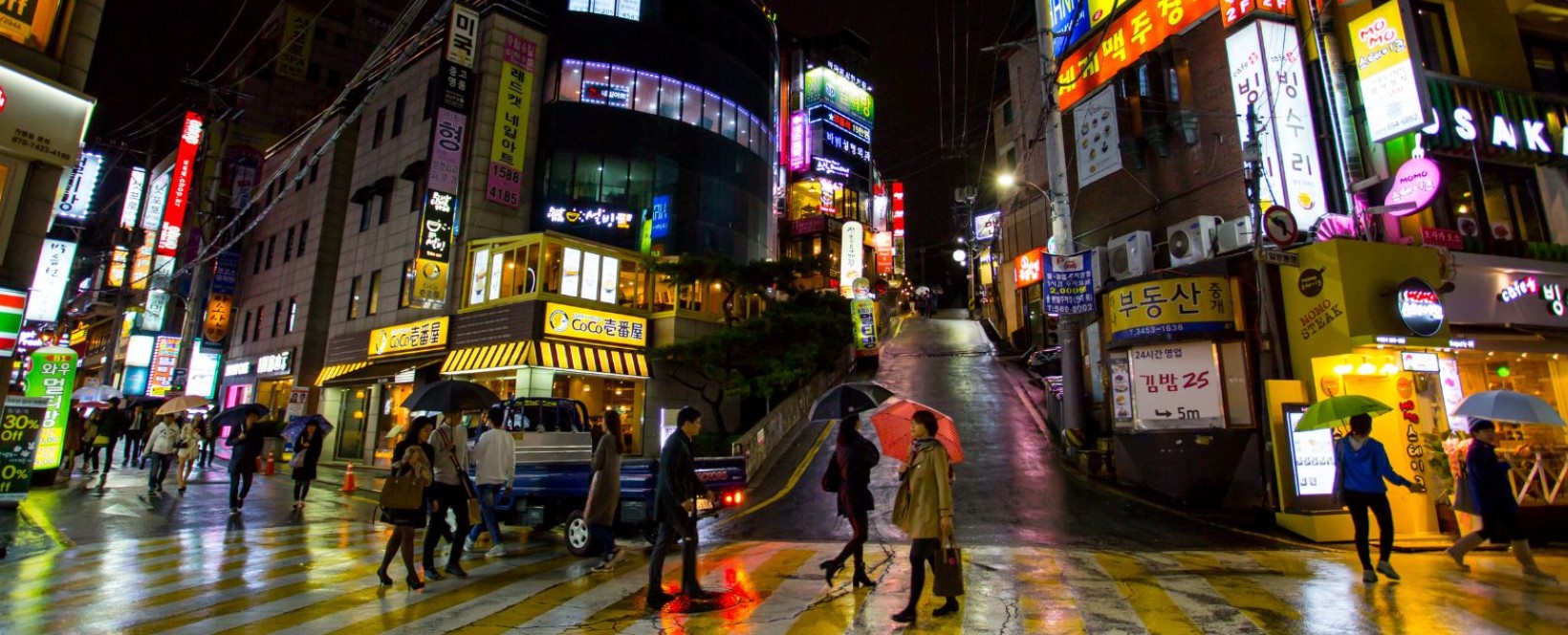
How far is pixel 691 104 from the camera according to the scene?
31875 millimetres

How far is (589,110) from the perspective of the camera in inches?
1141

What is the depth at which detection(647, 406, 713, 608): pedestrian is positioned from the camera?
6.60 m

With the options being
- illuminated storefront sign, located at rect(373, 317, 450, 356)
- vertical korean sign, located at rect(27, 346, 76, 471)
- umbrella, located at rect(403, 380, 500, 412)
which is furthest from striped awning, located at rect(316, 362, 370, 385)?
umbrella, located at rect(403, 380, 500, 412)

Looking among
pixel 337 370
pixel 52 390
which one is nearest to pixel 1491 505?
pixel 52 390

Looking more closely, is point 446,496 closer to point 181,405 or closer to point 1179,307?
point 181,405

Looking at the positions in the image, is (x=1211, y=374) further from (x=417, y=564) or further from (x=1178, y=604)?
(x=417, y=564)

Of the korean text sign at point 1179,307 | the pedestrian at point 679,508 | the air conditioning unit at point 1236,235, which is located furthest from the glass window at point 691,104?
the pedestrian at point 679,508

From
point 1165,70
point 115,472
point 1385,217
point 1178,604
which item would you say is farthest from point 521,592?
point 115,472

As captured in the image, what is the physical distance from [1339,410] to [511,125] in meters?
26.2

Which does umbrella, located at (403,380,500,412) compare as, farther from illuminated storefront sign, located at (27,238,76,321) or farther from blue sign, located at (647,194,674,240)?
blue sign, located at (647,194,674,240)

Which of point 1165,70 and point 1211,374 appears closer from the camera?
point 1211,374

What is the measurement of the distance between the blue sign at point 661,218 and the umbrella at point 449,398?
19.0 meters

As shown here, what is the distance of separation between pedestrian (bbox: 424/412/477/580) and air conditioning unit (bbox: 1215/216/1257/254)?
1519cm

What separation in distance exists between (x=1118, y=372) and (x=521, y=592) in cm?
1343
